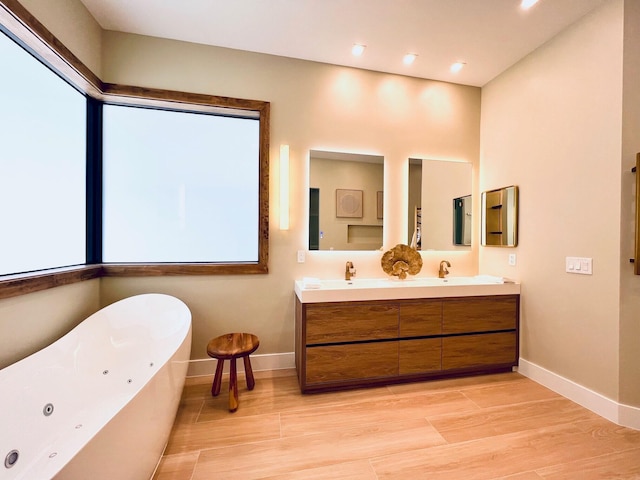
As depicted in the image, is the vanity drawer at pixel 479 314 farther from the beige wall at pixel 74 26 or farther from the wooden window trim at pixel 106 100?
the beige wall at pixel 74 26

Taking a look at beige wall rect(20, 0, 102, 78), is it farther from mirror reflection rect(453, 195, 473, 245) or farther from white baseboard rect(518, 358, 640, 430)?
white baseboard rect(518, 358, 640, 430)

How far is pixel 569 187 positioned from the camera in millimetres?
2080

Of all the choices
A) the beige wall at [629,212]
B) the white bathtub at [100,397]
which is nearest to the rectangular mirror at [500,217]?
the beige wall at [629,212]

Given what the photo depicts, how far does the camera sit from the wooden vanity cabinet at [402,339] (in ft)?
6.92

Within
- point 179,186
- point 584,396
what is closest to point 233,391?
point 179,186

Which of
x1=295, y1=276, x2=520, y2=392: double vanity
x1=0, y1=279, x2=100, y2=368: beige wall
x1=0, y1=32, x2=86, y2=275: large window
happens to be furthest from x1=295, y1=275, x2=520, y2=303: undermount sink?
x1=0, y1=32, x2=86, y2=275: large window

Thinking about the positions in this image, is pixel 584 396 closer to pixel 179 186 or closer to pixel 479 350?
pixel 479 350

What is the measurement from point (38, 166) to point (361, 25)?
2.54 metres

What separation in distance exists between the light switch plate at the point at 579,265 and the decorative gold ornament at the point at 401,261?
3.62ft

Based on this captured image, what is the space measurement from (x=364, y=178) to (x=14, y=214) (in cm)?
259

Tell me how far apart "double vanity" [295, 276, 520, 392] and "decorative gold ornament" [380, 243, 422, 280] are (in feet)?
0.53

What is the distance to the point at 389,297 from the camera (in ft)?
7.30

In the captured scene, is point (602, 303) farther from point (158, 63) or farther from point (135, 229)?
point (158, 63)

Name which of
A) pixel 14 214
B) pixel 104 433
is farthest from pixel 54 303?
pixel 104 433
